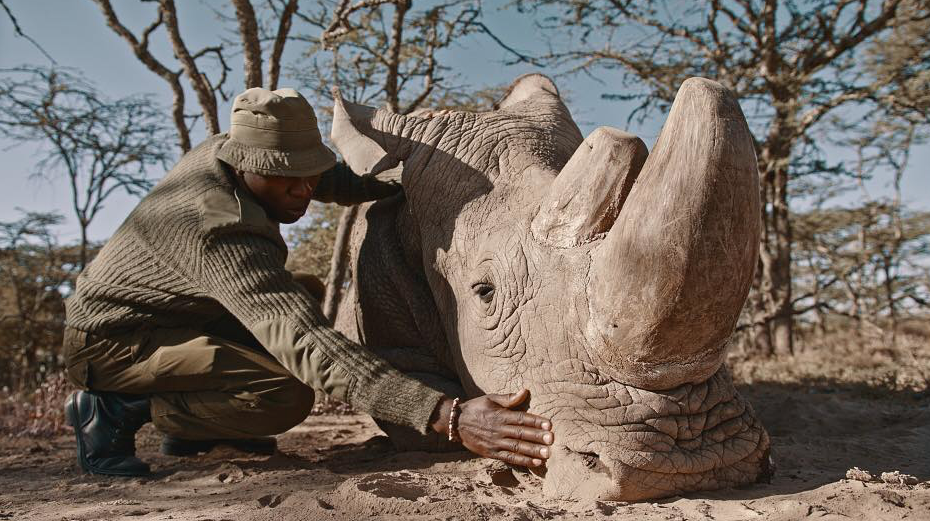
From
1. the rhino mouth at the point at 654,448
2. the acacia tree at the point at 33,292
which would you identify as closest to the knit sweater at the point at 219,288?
the rhino mouth at the point at 654,448

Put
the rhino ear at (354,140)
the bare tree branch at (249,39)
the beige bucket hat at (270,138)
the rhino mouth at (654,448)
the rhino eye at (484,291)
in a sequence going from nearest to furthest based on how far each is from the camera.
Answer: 1. the rhino mouth at (654,448)
2. the rhino eye at (484,291)
3. the beige bucket hat at (270,138)
4. the rhino ear at (354,140)
5. the bare tree branch at (249,39)

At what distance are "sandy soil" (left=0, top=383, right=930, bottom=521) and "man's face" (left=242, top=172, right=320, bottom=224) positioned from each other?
1169mm

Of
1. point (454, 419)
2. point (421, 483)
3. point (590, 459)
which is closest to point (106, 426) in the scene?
point (421, 483)

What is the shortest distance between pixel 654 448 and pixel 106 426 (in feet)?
8.39

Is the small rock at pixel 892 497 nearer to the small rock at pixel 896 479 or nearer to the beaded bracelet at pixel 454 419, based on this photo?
the small rock at pixel 896 479

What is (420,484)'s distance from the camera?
8.78 ft

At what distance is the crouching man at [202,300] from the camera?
10.00ft

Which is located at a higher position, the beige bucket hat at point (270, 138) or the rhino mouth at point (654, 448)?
the beige bucket hat at point (270, 138)

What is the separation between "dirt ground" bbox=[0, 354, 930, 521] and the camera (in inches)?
90.9

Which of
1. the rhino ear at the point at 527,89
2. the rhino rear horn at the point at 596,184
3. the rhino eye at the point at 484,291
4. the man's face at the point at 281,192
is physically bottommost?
the rhino eye at the point at 484,291

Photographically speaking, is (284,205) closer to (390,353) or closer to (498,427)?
(390,353)

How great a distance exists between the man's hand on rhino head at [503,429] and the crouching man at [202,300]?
65 centimetres

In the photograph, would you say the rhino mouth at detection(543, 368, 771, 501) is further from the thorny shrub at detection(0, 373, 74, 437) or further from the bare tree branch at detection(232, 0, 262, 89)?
the bare tree branch at detection(232, 0, 262, 89)

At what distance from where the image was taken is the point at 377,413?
2.72 meters
